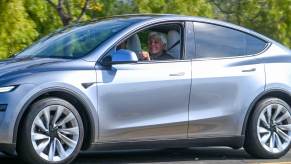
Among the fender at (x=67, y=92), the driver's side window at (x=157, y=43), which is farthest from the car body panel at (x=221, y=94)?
the fender at (x=67, y=92)

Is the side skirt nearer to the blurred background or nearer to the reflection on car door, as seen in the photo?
the reflection on car door

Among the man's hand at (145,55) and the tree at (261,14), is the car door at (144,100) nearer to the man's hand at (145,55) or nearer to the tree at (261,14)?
the man's hand at (145,55)

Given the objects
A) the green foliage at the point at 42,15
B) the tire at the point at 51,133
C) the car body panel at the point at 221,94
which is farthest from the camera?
the green foliage at the point at 42,15

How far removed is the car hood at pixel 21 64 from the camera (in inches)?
304

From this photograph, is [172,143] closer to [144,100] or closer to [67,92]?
[144,100]

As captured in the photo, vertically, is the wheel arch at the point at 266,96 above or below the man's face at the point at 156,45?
below

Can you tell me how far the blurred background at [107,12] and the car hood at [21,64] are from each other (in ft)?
11.4

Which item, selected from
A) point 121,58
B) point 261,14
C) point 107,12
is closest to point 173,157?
point 121,58

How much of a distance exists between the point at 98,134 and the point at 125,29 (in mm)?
1169

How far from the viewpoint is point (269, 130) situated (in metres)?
9.12

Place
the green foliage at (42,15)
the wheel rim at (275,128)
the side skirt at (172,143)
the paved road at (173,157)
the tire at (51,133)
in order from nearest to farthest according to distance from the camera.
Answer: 1. the tire at (51,133)
2. the side skirt at (172,143)
3. the paved road at (173,157)
4. the wheel rim at (275,128)
5. the green foliage at (42,15)

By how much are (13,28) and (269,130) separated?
6303 millimetres

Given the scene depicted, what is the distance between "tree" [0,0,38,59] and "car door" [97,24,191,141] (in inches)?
234

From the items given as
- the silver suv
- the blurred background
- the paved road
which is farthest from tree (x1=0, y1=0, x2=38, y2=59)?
the paved road
